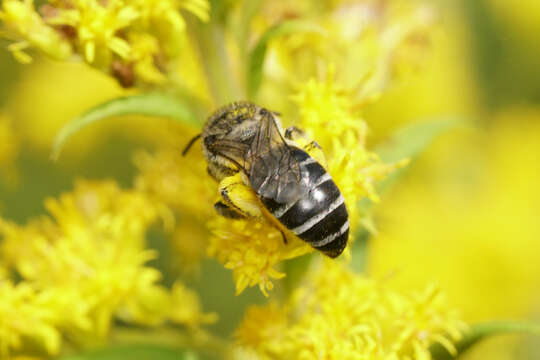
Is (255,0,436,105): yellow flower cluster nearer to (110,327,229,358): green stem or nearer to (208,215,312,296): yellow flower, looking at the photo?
(208,215,312,296): yellow flower

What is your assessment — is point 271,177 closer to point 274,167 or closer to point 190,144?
point 274,167

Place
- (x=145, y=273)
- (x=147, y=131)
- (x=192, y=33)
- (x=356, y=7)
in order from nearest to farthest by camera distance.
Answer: (x=192, y=33) → (x=145, y=273) → (x=356, y=7) → (x=147, y=131)

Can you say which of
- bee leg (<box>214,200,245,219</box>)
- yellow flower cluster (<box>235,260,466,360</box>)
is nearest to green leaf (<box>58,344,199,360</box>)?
yellow flower cluster (<box>235,260,466,360</box>)

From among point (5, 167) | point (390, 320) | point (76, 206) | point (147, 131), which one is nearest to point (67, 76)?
point (147, 131)

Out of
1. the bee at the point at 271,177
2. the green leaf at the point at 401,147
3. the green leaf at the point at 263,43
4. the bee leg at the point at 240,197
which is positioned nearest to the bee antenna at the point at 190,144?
the bee at the point at 271,177

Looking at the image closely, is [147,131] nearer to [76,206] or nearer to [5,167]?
[5,167]

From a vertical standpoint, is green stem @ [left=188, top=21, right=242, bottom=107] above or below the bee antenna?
above

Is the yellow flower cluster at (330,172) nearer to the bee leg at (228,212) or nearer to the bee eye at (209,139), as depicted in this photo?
the bee leg at (228,212)
